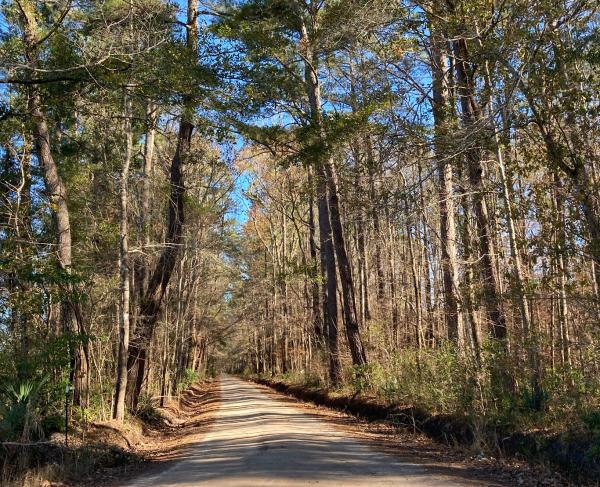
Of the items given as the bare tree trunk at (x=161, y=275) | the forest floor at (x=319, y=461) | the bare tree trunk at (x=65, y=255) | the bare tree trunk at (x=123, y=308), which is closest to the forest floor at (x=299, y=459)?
the forest floor at (x=319, y=461)

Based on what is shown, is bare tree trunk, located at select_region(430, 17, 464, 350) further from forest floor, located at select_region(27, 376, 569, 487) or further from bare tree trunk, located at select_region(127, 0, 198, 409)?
bare tree trunk, located at select_region(127, 0, 198, 409)

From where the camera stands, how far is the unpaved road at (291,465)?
7.11 metres

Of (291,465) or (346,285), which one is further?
(346,285)

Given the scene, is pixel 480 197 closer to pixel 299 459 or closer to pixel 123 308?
pixel 299 459

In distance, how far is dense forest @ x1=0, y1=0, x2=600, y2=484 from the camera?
8664mm

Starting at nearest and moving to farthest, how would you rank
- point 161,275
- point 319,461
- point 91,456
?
point 319,461 < point 91,456 < point 161,275

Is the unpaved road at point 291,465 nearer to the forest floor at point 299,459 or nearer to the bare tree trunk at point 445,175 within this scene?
the forest floor at point 299,459

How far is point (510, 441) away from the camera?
28.2 ft

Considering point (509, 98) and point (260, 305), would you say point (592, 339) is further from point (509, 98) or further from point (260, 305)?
point (260, 305)

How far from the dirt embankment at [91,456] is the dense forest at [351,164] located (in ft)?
1.49

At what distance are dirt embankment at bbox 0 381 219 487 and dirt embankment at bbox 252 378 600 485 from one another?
15.9 feet

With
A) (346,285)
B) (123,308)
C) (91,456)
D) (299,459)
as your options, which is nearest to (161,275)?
(123,308)

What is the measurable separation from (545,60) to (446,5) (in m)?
2.65

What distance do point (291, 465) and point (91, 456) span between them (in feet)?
13.5
